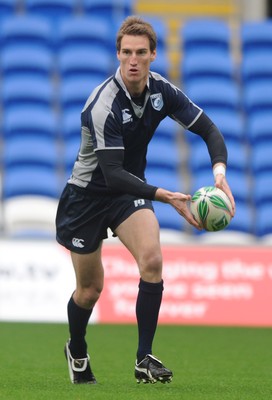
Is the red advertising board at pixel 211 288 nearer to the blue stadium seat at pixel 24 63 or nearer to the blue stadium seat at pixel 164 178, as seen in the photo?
the blue stadium seat at pixel 164 178

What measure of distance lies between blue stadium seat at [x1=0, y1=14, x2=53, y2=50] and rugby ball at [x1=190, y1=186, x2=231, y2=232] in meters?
10.1

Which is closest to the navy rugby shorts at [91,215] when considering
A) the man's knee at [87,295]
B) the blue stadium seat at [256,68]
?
the man's knee at [87,295]

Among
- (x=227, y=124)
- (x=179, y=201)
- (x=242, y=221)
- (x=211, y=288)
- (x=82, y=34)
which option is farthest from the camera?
(x=82, y=34)

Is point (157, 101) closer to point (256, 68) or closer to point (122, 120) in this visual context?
point (122, 120)

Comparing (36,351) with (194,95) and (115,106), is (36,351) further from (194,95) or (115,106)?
(194,95)

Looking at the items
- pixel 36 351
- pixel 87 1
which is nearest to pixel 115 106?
pixel 36 351

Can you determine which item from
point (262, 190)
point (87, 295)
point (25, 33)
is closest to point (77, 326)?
point (87, 295)

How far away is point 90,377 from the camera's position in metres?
6.91

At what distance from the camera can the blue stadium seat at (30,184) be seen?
14.2 m

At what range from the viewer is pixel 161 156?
14.9 meters

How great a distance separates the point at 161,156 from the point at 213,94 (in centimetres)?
144

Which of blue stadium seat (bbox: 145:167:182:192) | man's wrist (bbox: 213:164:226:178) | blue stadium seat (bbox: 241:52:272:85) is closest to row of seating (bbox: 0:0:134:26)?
blue stadium seat (bbox: 241:52:272:85)

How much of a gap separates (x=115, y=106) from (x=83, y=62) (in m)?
9.56

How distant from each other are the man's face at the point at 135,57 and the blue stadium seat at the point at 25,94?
9.10m
